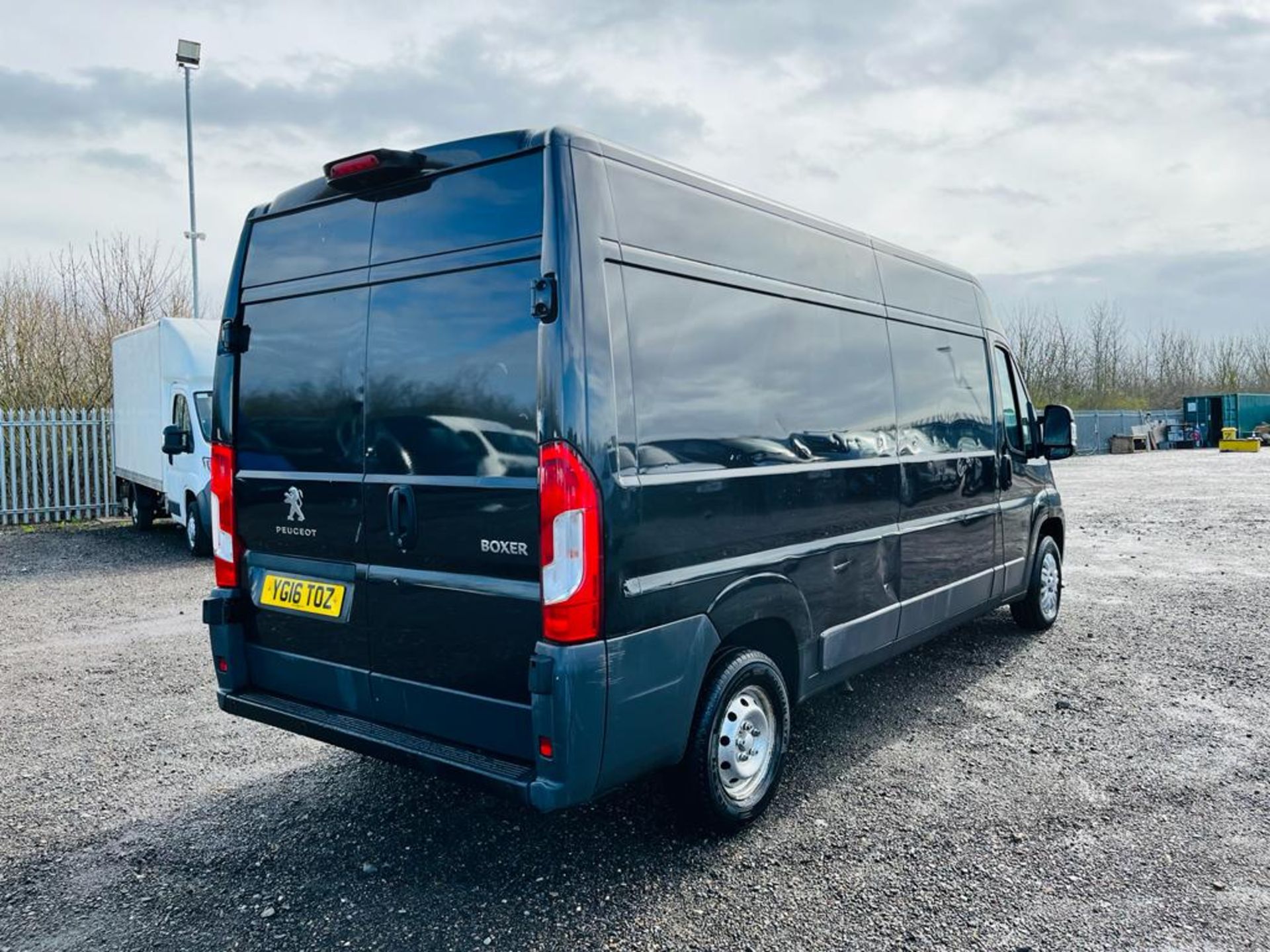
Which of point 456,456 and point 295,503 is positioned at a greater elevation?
point 456,456

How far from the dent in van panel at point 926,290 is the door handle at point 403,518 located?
9.17ft

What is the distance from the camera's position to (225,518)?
4078mm

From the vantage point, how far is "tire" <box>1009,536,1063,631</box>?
672 cm

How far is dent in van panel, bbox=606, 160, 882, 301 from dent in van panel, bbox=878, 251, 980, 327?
0.25 metres

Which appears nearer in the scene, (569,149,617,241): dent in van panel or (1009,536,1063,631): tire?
(569,149,617,241): dent in van panel

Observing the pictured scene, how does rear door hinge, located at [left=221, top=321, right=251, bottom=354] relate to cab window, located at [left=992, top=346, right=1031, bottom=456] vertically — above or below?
above

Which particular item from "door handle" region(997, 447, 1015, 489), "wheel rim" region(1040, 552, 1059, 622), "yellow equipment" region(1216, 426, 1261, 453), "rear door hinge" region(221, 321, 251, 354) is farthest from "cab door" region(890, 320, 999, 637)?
"yellow equipment" region(1216, 426, 1261, 453)

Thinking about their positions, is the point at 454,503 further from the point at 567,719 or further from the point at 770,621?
the point at 770,621

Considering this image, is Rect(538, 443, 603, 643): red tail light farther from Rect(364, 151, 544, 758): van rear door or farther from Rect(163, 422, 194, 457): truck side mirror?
Rect(163, 422, 194, 457): truck side mirror

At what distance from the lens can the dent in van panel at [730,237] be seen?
3.26 m

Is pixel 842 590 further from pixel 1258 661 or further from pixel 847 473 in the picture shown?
pixel 1258 661

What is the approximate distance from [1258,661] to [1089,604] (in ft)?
5.98

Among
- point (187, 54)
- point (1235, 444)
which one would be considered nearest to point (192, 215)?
point (187, 54)

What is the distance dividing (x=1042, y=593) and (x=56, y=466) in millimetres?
15178
